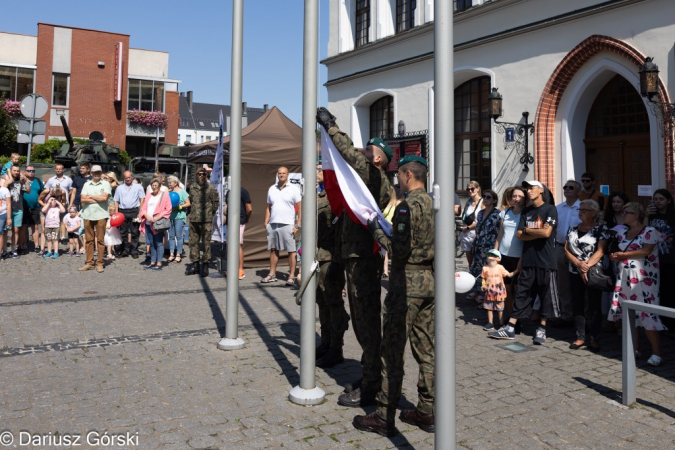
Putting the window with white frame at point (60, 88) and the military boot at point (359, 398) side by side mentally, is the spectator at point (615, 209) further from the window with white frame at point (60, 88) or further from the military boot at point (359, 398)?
the window with white frame at point (60, 88)

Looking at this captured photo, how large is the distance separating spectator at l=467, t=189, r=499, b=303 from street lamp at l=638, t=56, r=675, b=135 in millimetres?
4528

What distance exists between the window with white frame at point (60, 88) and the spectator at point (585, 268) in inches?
1542

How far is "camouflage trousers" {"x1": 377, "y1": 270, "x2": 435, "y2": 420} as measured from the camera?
406 centimetres

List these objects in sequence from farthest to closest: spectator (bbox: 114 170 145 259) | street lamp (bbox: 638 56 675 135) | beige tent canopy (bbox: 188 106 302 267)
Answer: spectator (bbox: 114 170 145 259) < beige tent canopy (bbox: 188 106 302 267) < street lamp (bbox: 638 56 675 135)

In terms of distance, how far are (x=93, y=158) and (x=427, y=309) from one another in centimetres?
1923

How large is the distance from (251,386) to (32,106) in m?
10.9

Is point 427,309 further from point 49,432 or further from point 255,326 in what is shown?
point 255,326

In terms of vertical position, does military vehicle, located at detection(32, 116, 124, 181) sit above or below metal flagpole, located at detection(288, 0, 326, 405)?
above

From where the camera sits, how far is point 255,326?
7.12 m

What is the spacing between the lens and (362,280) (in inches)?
181

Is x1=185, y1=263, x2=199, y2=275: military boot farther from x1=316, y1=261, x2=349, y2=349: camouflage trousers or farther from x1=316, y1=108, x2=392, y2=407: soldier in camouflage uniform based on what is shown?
x1=316, y1=108, x2=392, y2=407: soldier in camouflage uniform

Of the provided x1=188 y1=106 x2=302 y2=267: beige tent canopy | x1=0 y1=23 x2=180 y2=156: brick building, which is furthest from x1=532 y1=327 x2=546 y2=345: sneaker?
x1=0 y1=23 x2=180 y2=156: brick building

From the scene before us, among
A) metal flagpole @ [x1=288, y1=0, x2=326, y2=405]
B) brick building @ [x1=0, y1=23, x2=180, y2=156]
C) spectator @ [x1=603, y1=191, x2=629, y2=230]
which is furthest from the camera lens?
brick building @ [x1=0, y1=23, x2=180, y2=156]

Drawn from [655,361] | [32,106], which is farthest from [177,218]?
[655,361]
